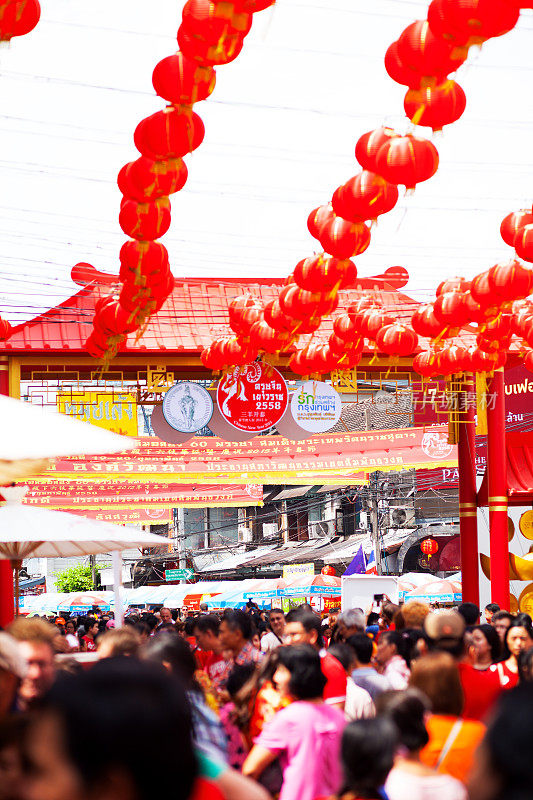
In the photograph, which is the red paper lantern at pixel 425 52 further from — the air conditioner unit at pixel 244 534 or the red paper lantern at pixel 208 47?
the air conditioner unit at pixel 244 534

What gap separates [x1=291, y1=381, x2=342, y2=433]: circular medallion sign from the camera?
14.4m

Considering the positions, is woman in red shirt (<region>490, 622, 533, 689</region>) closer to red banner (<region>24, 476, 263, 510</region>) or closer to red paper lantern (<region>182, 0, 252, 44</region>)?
red paper lantern (<region>182, 0, 252, 44</region>)

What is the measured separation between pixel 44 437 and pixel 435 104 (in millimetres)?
2942

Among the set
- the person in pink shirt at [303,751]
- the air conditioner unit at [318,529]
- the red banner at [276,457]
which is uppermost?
the red banner at [276,457]

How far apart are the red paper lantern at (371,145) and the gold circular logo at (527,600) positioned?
9696mm

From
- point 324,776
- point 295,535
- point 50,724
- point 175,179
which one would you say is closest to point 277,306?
point 175,179

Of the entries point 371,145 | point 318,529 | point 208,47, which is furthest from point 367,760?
point 318,529

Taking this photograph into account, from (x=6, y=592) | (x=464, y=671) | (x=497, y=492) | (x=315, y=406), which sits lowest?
(x=6, y=592)

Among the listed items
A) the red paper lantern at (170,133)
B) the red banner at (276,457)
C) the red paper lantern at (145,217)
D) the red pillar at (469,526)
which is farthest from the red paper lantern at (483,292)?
the red banner at (276,457)

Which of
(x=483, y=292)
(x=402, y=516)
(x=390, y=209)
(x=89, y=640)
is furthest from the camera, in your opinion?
(x=402, y=516)

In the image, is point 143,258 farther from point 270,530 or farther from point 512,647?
point 270,530

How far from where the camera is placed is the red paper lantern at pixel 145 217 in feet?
24.0

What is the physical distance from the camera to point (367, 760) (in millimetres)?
2951

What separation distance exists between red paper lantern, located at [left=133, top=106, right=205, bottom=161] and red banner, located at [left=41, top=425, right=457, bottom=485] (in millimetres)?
14840
